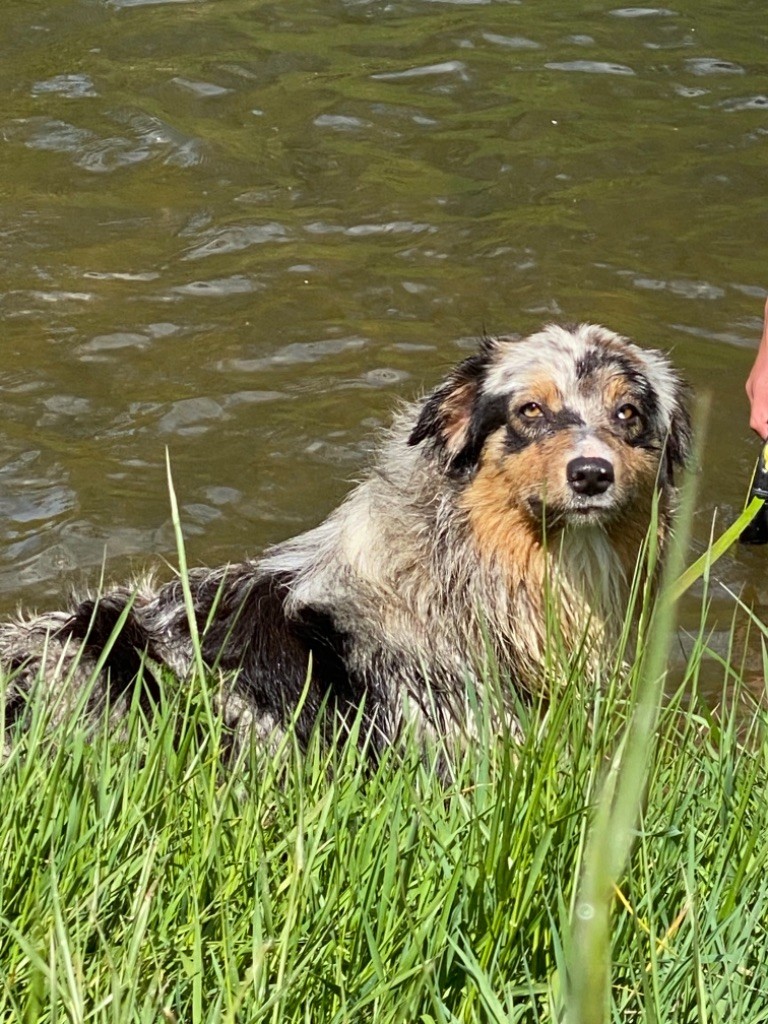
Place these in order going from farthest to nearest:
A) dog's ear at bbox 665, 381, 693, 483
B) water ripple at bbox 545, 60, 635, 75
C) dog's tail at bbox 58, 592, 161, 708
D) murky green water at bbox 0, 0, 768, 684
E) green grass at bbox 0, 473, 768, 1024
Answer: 1. water ripple at bbox 545, 60, 635, 75
2. murky green water at bbox 0, 0, 768, 684
3. dog's ear at bbox 665, 381, 693, 483
4. dog's tail at bbox 58, 592, 161, 708
5. green grass at bbox 0, 473, 768, 1024

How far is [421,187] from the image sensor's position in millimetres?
8984

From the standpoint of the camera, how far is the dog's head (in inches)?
165

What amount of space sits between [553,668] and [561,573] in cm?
164

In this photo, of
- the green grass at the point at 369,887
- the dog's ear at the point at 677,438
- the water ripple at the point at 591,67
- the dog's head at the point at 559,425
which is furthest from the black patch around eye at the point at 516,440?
the water ripple at the point at 591,67

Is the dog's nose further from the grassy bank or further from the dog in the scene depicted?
the grassy bank

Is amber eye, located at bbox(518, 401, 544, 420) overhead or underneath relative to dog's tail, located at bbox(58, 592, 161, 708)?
overhead

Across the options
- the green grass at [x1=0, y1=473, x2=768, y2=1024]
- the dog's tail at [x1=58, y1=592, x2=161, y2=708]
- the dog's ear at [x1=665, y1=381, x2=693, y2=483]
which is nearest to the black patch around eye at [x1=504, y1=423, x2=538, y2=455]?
the dog's ear at [x1=665, y1=381, x2=693, y2=483]

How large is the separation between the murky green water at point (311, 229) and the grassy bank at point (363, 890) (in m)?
3.34

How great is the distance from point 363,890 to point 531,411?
2182 millimetres

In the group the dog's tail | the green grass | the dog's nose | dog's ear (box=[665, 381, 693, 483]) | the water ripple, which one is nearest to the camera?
the green grass

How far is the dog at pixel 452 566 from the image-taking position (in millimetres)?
4152

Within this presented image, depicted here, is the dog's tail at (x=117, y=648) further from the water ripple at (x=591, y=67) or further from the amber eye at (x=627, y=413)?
the water ripple at (x=591, y=67)

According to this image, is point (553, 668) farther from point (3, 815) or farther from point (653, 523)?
point (3, 815)

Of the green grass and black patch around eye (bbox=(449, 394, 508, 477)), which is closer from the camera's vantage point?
the green grass
